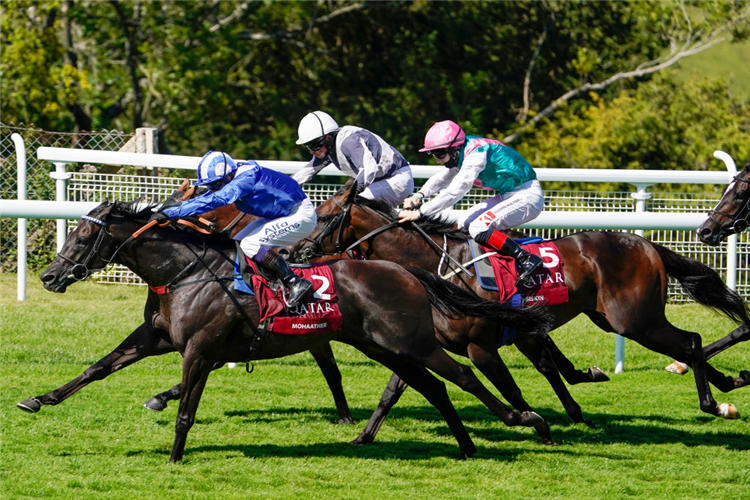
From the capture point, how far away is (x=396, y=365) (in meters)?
5.69

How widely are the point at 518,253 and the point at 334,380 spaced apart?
1.42m

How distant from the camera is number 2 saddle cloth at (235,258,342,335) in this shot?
215 inches

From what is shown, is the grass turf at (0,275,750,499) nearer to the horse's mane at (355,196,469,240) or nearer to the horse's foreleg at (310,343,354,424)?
the horse's foreleg at (310,343,354,424)

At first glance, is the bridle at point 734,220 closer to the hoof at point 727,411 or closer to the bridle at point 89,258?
the hoof at point 727,411

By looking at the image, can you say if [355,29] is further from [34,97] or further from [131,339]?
[131,339]

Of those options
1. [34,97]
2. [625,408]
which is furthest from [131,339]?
[34,97]

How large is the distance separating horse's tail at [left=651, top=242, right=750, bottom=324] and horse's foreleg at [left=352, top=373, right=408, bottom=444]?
189cm

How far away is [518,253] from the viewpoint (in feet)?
20.0

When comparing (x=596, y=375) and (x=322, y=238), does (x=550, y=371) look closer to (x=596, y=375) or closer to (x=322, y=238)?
(x=596, y=375)

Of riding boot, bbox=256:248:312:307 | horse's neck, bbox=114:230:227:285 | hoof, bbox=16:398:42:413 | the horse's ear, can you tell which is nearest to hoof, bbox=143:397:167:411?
hoof, bbox=16:398:42:413

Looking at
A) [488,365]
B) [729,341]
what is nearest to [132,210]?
[488,365]

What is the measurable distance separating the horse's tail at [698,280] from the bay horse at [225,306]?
5.09ft

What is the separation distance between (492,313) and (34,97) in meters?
13.2

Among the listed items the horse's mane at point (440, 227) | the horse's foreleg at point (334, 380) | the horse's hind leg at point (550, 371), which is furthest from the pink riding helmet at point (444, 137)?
the horse's foreleg at point (334, 380)
